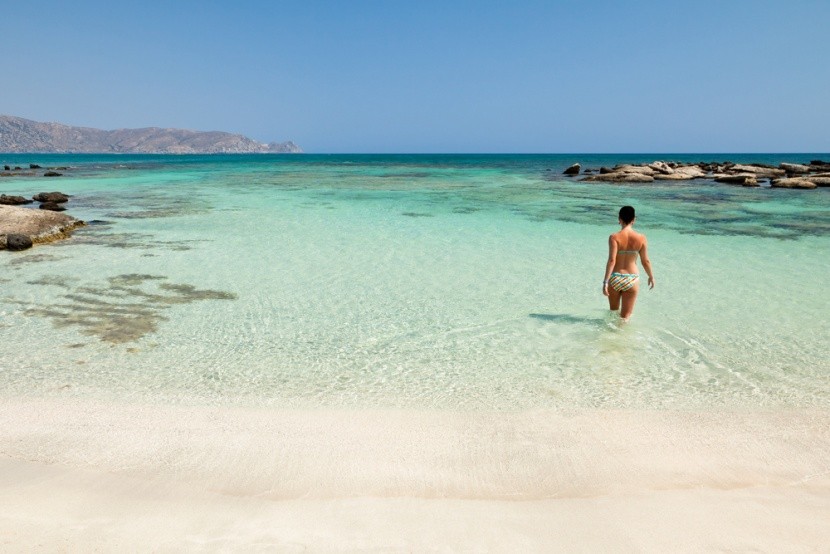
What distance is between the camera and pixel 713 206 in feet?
70.0

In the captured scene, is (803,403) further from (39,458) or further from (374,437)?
(39,458)

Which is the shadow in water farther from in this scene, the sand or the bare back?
the sand

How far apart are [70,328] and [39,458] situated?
329cm

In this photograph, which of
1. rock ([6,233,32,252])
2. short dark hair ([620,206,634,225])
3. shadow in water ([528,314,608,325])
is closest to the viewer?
short dark hair ([620,206,634,225])

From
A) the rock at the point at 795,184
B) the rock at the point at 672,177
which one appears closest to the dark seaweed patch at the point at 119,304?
the rock at the point at 795,184

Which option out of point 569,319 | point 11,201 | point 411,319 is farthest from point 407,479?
point 11,201

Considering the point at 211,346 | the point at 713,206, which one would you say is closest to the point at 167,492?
the point at 211,346

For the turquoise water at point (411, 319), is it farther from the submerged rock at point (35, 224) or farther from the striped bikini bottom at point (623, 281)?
the submerged rock at point (35, 224)

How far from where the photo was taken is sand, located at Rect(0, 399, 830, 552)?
295cm

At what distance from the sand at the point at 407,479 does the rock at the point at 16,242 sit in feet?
27.8

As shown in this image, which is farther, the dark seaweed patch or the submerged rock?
the submerged rock

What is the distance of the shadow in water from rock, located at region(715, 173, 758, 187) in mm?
30453

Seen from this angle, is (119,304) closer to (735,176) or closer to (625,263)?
(625,263)

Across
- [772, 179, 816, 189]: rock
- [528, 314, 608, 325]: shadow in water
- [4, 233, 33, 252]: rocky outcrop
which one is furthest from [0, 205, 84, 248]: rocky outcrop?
[772, 179, 816, 189]: rock
